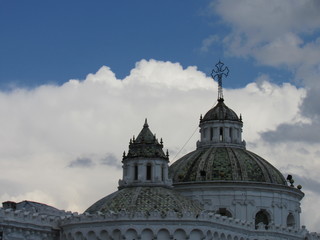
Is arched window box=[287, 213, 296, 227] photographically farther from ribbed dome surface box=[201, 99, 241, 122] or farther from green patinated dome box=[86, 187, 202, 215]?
green patinated dome box=[86, 187, 202, 215]

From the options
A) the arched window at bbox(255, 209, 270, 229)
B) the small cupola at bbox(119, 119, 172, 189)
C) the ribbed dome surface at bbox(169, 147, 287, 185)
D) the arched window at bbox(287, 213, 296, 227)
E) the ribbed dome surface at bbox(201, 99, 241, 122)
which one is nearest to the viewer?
the small cupola at bbox(119, 119, 172, 189)

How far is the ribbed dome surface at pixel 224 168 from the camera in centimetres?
10519

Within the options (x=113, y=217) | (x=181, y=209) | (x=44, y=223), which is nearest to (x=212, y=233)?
(x=181, y=209)

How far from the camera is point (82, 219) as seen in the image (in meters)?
87.3

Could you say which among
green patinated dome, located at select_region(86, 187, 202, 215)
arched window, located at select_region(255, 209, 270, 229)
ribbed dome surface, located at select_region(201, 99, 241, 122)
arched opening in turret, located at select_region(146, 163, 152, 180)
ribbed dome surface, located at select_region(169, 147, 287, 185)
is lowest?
green patinated dome, located at select_region(86, 187, 202, 215)

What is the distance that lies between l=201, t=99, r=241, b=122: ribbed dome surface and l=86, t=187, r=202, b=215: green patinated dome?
2562cm

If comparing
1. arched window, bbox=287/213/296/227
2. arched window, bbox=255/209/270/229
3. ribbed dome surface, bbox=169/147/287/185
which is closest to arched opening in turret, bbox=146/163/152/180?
ribbed dome surface, bbox=169/147/287/185

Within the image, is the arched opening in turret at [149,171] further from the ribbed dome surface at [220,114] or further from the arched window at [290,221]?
the arched window at [290,221]

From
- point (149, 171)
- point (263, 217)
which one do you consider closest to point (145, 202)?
point (149, 171)

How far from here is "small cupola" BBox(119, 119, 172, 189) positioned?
9300cm

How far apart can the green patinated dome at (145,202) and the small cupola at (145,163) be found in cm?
196

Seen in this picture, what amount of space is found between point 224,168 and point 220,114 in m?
11.5

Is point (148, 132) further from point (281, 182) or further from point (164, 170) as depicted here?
point (281, 182)

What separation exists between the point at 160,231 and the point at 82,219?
8.56 metres
